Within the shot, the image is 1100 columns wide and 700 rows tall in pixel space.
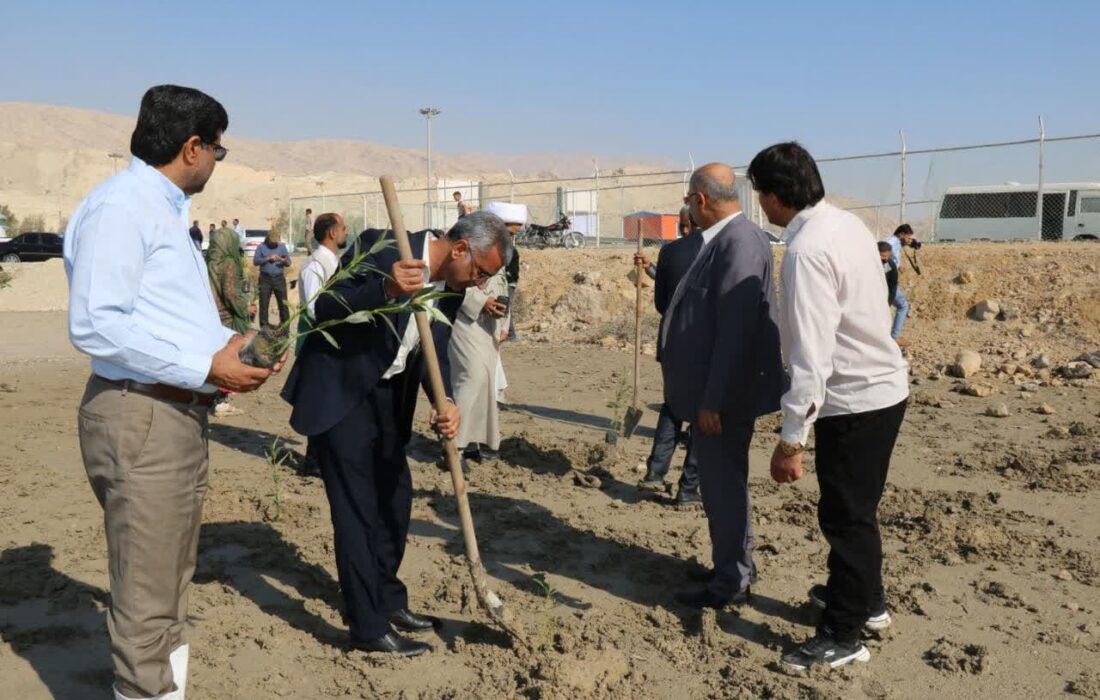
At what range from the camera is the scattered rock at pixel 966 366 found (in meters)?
10.7

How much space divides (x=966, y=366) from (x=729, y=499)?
7.58m

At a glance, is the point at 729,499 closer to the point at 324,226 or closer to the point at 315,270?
the point at 315,270

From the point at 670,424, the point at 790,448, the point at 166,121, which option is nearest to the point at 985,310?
the point at 670,424

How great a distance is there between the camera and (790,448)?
352 cm

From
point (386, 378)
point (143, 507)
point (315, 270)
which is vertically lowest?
point (143, 507)

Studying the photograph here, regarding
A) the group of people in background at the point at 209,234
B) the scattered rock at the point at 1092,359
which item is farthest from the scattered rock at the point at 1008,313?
the group of people in background at the point at 209,234

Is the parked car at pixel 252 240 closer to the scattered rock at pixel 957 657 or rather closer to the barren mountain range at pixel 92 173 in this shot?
the barren mountain range at pixel 92 173

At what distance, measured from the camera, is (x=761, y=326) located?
167 inches

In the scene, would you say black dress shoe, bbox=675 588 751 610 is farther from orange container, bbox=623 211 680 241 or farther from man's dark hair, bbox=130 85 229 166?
orange container, bbox=623 211 680 241

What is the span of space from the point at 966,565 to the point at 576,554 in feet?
6.68

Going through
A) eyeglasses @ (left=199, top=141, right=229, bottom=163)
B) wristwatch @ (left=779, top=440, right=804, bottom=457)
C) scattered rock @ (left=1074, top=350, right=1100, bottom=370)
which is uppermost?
eyeglasses @ (left=199, top=141, right=229, bottom=163)

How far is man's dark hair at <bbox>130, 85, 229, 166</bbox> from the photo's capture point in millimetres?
2648

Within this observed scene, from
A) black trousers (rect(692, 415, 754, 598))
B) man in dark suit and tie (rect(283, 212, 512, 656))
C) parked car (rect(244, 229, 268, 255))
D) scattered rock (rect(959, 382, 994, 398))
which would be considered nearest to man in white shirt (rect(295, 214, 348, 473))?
man in dark suit and tie (rect(283, 212, 512, 656))

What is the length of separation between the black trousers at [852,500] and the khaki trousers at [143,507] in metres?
2.26
